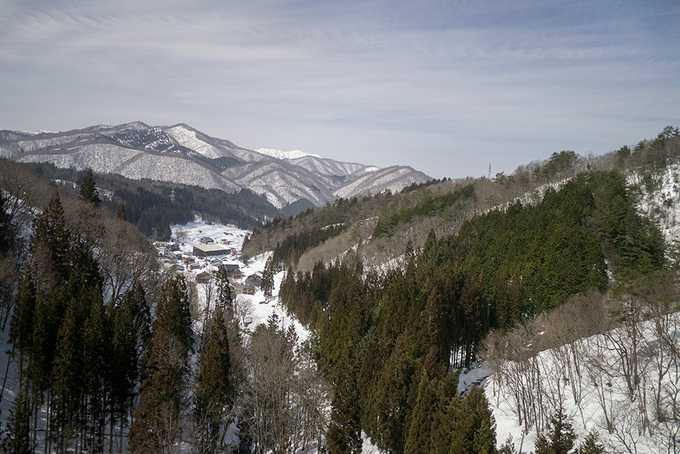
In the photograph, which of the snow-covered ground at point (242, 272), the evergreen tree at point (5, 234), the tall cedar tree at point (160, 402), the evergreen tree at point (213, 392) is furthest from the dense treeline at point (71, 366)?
the snow-covered ground at point (242, 272)

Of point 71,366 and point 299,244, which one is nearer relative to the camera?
point 71,366

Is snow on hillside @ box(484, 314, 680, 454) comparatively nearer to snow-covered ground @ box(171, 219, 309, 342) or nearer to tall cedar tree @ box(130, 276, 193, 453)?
tall cedar tree @ box(130, 276, 193, 453)

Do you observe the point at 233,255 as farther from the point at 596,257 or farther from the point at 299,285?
the point at 596,257

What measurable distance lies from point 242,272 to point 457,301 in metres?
76.7

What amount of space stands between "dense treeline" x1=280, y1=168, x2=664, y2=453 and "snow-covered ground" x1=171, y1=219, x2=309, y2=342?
28.6 ft

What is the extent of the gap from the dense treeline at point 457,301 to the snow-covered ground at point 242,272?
8.73 metres

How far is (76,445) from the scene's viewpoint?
931 inches

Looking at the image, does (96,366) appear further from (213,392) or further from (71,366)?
(213,392)

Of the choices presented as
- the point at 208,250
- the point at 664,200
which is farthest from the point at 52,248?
the point at 208,250

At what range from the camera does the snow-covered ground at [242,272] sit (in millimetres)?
64300

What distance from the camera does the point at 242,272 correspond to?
10769cm

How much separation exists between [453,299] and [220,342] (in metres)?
20.4

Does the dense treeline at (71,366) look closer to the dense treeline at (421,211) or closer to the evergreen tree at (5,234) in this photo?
the evergreen tree at (5,234)

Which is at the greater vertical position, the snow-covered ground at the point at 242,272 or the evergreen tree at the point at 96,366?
the snow-covered ground at the point at 242,272
